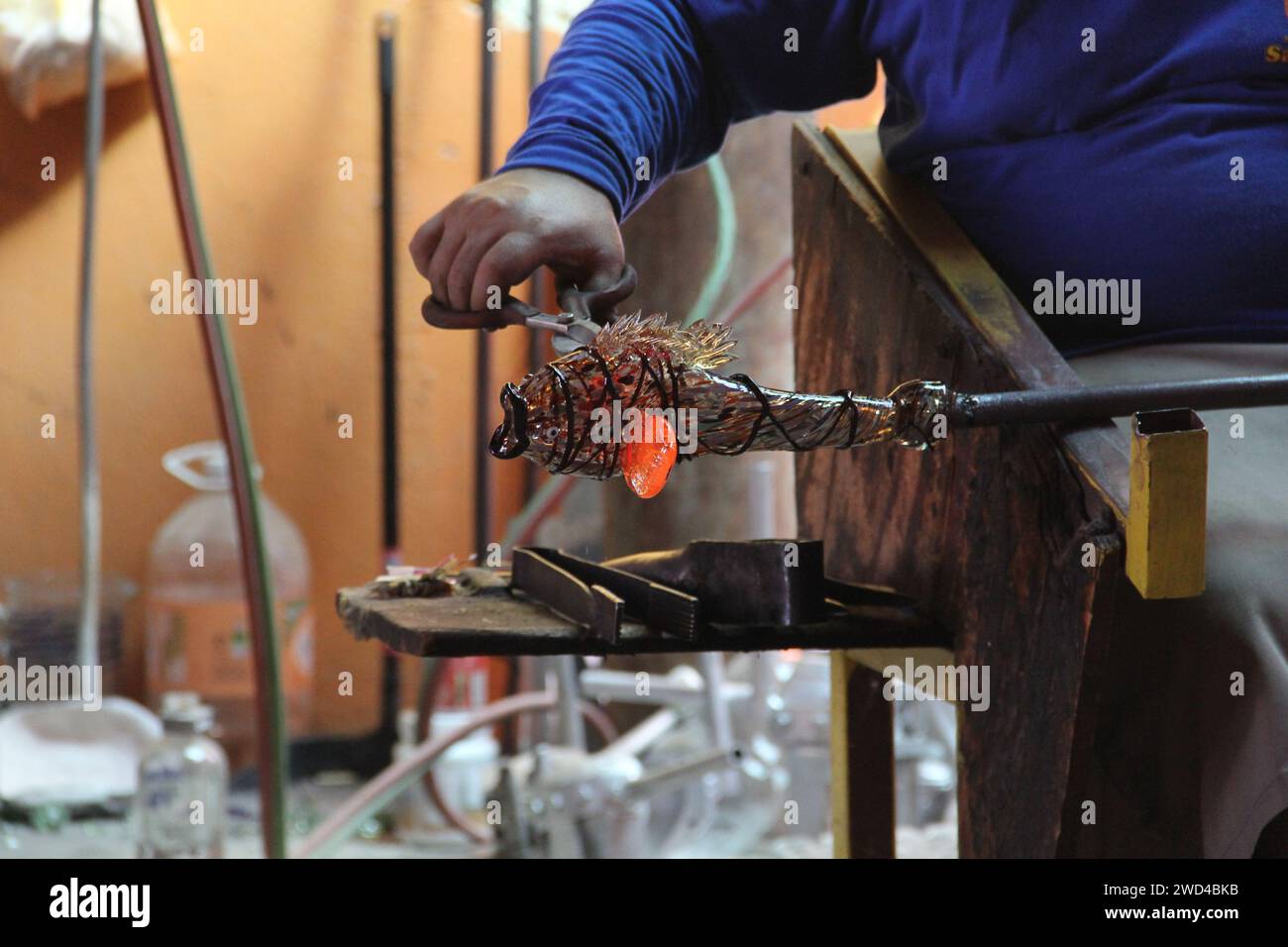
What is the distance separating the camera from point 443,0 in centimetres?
264

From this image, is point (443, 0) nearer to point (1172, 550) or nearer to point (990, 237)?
point (990, 237)

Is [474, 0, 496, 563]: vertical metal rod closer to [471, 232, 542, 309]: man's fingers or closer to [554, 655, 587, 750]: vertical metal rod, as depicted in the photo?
[554, 655, 587, 750]: vertical metal rod

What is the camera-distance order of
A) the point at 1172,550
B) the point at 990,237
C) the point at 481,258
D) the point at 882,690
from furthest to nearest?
the point at 882,690
the point at 990,237
the point at 481,258
the point at 1172,550

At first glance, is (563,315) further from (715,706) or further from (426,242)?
(715,706)

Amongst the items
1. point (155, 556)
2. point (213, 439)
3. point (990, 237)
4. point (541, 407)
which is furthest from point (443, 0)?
point (541, 407)

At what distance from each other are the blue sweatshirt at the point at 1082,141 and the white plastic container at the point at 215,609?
1555 mm

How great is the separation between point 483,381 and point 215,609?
0.59 m

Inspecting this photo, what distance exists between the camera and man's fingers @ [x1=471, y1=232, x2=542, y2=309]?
874mm

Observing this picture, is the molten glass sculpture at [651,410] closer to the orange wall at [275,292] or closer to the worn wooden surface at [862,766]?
the worn wooden surface at [862,766]

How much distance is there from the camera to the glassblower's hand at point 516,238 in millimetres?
881

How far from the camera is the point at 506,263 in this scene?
34.4 inches

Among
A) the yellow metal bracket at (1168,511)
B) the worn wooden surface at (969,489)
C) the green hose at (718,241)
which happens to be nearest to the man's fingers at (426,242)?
the worn wooden surface at (969,489)

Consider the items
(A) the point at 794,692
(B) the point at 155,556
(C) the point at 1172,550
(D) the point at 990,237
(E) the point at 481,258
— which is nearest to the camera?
(C) the point at 1172,550
